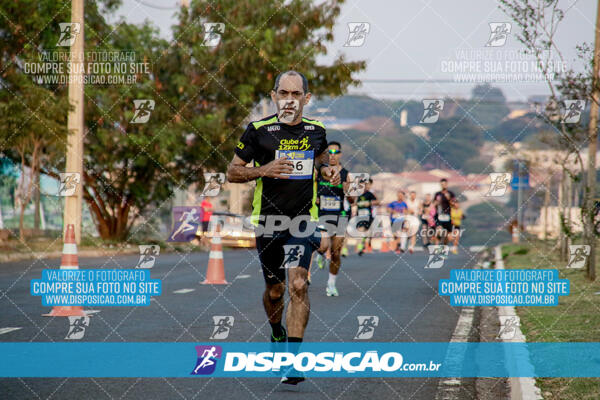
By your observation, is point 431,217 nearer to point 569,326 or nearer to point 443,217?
point 443,217

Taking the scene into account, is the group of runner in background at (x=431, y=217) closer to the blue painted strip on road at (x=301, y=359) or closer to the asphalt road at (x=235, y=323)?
the asphalt road at (x=235, y=323)

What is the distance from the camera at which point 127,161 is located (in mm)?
28531

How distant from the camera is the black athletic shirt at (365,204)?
21312mm

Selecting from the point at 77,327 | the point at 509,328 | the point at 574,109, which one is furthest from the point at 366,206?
the point at 77,327

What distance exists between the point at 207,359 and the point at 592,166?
10.5 meters

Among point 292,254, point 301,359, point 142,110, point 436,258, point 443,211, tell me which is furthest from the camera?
point 142,110

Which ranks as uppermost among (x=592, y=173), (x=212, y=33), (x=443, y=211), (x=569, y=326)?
(x=212, y=33)

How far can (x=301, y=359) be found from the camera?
23.4ft

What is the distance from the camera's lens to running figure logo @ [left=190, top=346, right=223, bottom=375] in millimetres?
6961

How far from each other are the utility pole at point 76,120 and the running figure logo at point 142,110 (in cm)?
320

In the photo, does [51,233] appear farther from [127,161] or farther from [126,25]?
[126,25]

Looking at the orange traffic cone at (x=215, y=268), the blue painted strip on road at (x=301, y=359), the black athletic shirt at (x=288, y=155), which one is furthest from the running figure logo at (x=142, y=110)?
the black athletic shirt at (x=288, y=155)

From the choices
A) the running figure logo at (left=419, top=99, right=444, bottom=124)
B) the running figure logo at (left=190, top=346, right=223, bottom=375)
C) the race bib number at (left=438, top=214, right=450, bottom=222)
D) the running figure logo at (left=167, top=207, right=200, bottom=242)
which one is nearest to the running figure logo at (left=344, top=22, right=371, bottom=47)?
the running figure logo at (left=419, top=99, right=444, bottom=124)

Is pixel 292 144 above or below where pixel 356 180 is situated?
above
